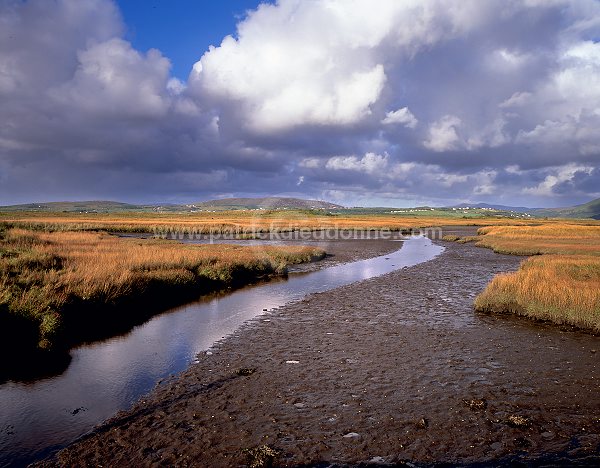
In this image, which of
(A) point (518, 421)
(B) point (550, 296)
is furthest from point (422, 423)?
(B) point (550, 296)

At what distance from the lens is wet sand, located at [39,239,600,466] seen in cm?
782

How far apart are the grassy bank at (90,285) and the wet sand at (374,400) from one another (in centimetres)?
570

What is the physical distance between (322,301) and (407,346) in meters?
8.24

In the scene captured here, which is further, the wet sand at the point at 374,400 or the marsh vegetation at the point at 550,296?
the marsh vegetation at the point at 550,296

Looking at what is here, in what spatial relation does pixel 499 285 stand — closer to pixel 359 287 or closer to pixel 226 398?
pixel 359 287

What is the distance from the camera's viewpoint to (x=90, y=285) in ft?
58.7

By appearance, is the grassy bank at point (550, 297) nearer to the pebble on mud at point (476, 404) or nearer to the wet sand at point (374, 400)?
the wet sand at point (374, 400)

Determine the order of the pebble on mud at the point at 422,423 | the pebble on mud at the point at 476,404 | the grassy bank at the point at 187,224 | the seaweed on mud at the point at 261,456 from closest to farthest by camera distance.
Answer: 1. the seaweed on mud at the point at 261,456
2. the pebble on mud at the point at 422,423
3. the pebble on mud at the point at 476,404
4. the grassy bank at the point at 187,224

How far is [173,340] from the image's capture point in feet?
50.6

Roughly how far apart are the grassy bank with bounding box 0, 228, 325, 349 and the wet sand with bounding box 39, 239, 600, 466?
5701 mm

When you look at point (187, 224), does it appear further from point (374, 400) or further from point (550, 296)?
point (374, 400)

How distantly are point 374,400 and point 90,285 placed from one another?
13434mm

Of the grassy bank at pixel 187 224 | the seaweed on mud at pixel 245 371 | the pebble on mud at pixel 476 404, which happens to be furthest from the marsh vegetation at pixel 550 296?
the grassy bank at pixel 187 224

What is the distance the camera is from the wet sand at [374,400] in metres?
7.82
